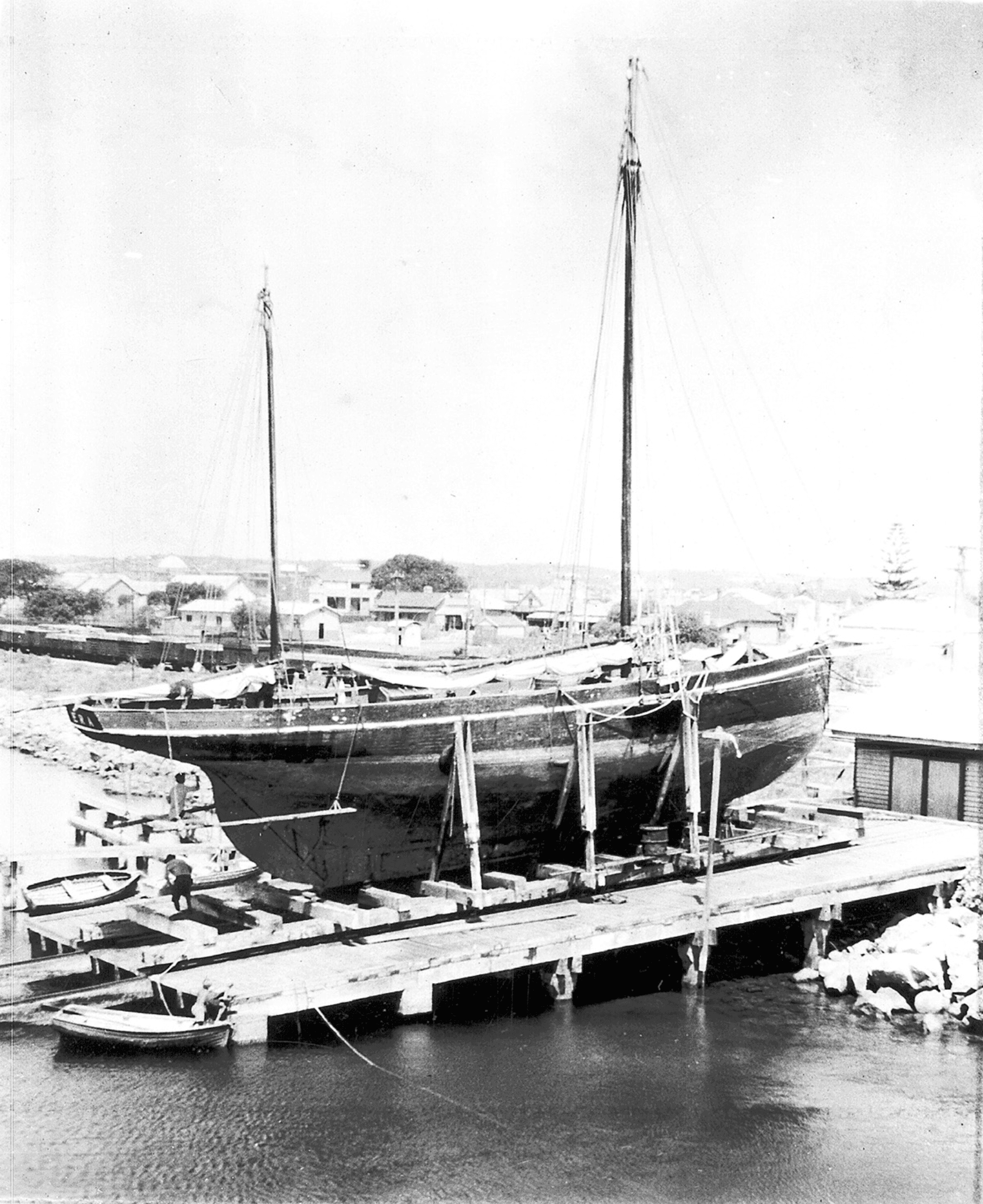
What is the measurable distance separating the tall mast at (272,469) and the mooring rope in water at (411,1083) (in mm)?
8562

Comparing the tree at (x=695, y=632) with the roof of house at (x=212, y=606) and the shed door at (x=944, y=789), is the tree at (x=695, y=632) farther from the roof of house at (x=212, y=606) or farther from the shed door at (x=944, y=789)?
the shed door at (x=944, y=789)

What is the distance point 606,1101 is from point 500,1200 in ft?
7.61

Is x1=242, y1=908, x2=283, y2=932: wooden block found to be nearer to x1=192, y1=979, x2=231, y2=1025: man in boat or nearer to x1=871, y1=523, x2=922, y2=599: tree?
x1=192, y1=979, x2=231, y2=1025: man in boat

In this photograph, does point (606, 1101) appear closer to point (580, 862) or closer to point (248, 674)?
point (580, 862)

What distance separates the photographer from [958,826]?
73.5 ft

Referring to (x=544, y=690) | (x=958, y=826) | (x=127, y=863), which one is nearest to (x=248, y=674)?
(x=544, y=690)

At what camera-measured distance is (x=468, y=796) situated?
55.5 ft

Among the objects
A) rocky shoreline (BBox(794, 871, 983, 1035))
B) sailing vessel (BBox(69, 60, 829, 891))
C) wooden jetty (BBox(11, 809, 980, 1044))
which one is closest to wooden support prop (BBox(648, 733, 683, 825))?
sailing vessel (BBox(69, 60, 829, 891))

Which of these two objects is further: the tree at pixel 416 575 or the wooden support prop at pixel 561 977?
the tree at pixel 416 575

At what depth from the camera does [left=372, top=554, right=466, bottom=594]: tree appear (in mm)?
85750

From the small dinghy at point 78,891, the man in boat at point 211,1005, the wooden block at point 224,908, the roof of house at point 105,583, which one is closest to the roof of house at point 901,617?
the small dinghy at point 78,891

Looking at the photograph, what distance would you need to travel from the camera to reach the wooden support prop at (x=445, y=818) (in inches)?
709

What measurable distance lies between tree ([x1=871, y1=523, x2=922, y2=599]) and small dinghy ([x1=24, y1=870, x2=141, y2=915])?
227 feet

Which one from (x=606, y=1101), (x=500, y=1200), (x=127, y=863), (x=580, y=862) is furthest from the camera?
(x=127, y=863)
